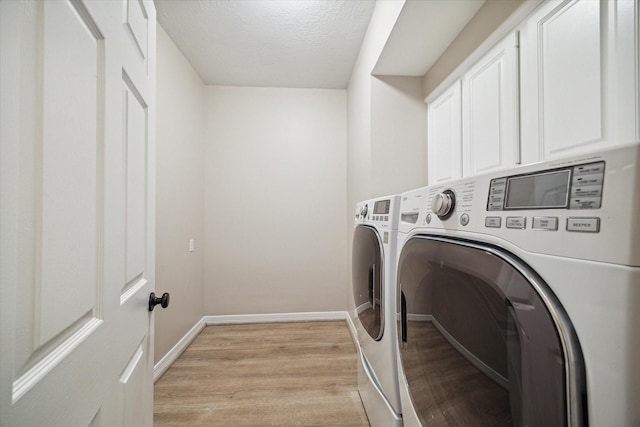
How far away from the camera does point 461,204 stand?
57 cm

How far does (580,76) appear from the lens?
2.89 feet

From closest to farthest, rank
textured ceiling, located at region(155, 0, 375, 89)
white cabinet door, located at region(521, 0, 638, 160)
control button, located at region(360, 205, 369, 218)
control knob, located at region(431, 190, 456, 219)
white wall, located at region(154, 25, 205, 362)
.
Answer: control knob, located at region(431, 190, 456, 219), white cabinet door, located at region(521, 0, 638, 160), control button, located at region(360, 205, 369, 218), textured ceiling, located at region(155, 0, 375, 89), white wall, located at region(154, 25, 205, 362)

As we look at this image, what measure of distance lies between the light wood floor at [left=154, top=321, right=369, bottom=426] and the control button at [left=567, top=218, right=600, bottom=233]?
5.18 feet

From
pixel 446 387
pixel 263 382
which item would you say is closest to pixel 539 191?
pixel 446 387

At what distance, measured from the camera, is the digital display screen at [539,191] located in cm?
36

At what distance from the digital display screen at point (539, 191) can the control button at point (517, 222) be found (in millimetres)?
19

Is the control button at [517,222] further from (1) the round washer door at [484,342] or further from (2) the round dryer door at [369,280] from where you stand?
(2) the round dryer door at [369,280]

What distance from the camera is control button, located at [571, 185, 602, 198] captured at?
0.32 metres

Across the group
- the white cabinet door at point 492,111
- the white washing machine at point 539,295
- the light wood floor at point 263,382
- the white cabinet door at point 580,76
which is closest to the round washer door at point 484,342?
the white washing machine at point 539,295

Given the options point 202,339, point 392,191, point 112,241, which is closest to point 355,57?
point 392,191

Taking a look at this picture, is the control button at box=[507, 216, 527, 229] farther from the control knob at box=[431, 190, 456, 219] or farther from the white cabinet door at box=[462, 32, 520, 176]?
the white cabinet door at box=[462, 32, 520, 176]

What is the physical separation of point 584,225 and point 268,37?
2418mm

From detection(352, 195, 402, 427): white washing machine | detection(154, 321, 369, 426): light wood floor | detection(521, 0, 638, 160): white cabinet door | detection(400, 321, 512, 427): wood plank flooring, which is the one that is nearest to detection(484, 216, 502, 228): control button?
detection(400, 321, 512, 427): wood plank flooring

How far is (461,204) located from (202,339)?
105 inches
